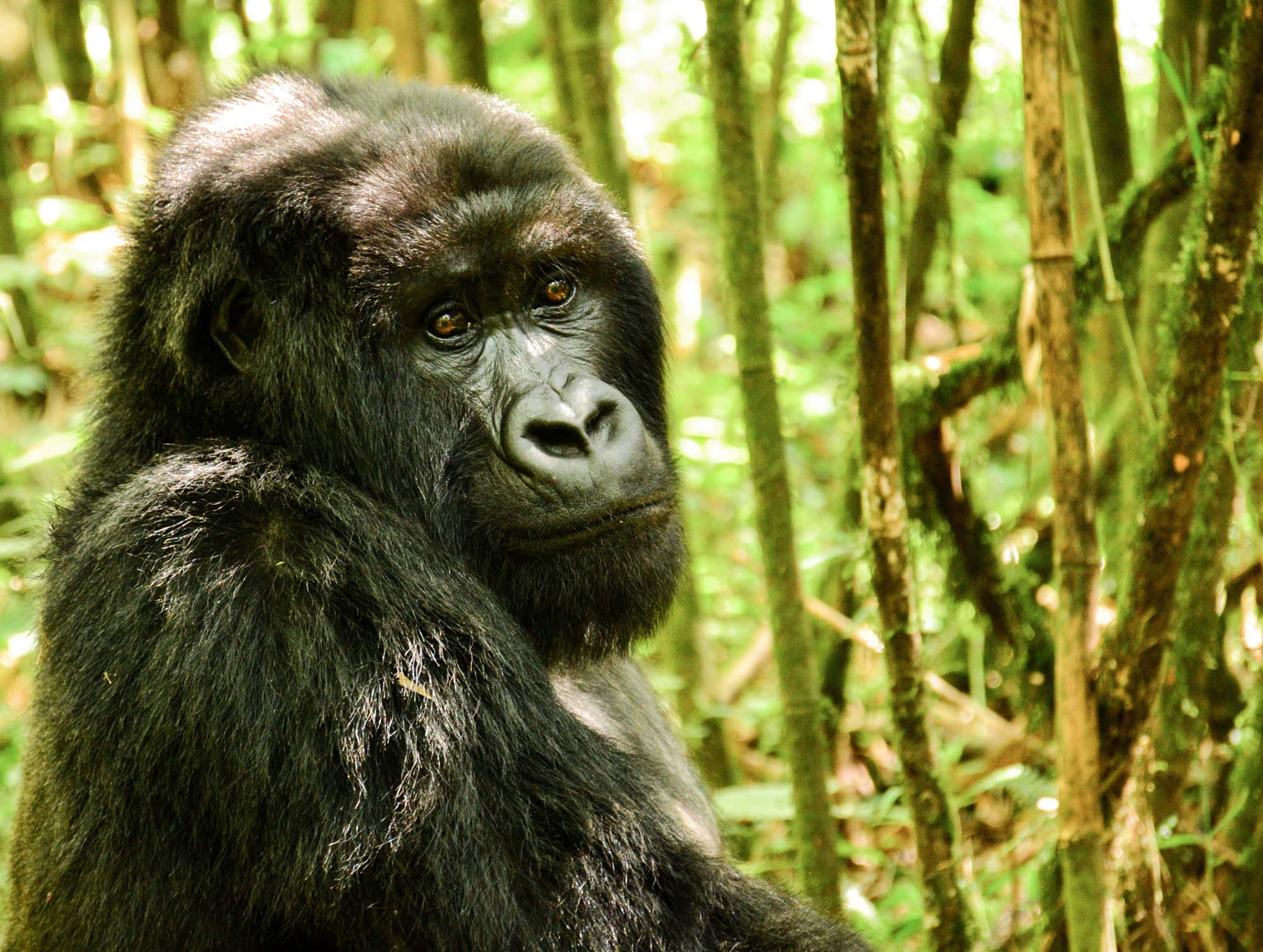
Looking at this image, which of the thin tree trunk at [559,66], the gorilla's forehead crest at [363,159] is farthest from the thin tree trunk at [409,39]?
the gorilla's forehead crest at [363,159]

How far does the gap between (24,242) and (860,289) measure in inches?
256

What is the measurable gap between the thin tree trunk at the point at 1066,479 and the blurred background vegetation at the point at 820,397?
28 centimetres

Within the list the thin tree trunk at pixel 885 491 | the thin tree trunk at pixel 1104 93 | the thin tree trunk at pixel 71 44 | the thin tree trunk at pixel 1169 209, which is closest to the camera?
the thin tree trunk at pixel 885 491

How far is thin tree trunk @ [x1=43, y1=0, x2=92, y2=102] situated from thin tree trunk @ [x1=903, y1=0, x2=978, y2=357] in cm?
773

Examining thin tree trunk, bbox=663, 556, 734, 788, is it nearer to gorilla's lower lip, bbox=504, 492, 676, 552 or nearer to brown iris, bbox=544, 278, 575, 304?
brown iris, bbox=544, 278, 575, 304

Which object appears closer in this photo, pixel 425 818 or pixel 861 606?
pixel 425 818

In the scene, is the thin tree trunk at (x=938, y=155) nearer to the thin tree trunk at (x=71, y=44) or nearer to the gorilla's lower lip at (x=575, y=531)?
the gorilla's lower lip at (x=575, y=531)

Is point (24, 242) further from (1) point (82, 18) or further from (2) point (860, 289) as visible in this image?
(2) point (860, 289)

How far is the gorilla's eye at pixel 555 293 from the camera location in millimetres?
2787

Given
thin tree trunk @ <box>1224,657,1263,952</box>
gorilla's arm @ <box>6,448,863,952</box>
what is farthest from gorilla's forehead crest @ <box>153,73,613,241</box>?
thin tree trunk @ <box>1224,657,1263,952</box>

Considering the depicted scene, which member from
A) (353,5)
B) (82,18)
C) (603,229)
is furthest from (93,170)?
(603,229)

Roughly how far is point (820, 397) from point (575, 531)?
171 inches

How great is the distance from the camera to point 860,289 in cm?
252

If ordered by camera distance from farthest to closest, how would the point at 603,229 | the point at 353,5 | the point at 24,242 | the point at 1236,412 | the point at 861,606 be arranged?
the point at 353,5 < the point at 24,242 < the point at 861,606 < the point at 1236,412 < the point at 603,229
